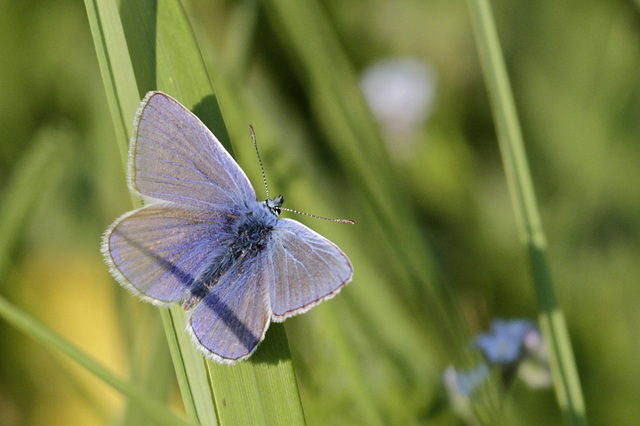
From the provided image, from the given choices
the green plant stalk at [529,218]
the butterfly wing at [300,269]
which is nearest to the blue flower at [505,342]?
the green plant stalk at [529,218]

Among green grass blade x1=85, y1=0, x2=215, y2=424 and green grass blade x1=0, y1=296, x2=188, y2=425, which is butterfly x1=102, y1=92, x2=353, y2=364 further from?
green grass blade x1=0, y1=296, x2=188, y2=425

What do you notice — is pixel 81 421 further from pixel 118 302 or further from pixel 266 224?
pixel 266 224

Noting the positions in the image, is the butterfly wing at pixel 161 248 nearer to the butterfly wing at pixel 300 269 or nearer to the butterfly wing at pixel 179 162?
the butterfly wing at pixel 179 162

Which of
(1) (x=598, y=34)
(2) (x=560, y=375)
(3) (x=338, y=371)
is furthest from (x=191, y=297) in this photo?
(1) (x=598, y=34)

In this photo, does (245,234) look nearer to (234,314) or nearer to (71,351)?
(234,314)

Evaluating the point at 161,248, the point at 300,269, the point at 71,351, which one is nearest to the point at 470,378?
the point at 300,269

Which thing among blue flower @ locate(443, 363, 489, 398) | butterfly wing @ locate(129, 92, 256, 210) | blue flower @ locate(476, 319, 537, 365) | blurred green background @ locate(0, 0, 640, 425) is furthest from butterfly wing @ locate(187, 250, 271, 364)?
blue flower @ locate(476, 319, 537, 365)
